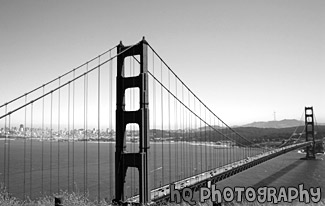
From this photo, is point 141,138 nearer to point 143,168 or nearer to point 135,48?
point 143,168

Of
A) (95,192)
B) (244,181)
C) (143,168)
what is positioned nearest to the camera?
(143,168)

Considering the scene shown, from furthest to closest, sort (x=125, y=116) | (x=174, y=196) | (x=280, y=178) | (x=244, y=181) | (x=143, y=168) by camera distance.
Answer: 1. (x=280, y=178)
2. (x=244, y=181)
3. (x=174, y=196)
4. (x=125, y=116)
5. (x=143, y=168)

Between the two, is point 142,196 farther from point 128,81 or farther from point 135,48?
point 135,48

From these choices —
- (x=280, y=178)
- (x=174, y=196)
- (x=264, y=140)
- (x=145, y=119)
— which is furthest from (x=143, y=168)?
(x=264, y=140)

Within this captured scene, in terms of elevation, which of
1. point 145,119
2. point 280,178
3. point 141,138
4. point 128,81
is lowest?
point 280,178

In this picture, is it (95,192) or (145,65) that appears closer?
(145,65)

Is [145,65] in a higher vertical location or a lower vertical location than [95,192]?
higher

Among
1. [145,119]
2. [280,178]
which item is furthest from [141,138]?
[280,178]
